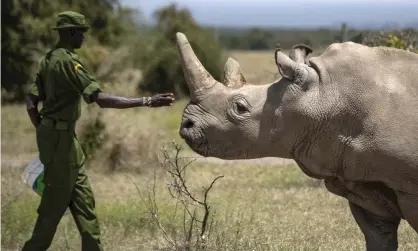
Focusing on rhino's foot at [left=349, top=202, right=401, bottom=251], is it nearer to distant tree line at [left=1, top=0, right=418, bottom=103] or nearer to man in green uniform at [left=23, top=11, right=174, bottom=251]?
man in green uniform at [left=23, top=11, right=174, bottom=251]

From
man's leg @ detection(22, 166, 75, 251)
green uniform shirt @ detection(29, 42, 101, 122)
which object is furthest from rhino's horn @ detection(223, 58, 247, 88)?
man's leg @ detection(22, 166, 75, 251)

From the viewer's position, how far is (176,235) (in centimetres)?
885

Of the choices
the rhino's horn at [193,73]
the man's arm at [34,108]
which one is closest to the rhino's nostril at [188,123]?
the rhino's horn at [193,73]

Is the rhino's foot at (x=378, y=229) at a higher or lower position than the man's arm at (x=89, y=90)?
lower

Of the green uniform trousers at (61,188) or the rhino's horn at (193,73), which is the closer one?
the rhino's horn at (193,73)

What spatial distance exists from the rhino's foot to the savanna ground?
1.43 m

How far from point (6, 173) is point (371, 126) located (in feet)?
28.5

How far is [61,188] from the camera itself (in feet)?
23.5

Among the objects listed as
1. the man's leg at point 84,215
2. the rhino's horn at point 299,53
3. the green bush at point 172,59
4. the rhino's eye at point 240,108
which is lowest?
the green bush at point 172,59

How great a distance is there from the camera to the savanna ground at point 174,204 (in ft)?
28.2

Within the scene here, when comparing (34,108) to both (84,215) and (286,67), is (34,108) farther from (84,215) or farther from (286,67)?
(286,67)

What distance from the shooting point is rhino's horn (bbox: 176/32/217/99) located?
607cm

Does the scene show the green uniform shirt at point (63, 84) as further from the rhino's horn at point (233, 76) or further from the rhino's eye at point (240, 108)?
the rhino's eye at point (240, 108)

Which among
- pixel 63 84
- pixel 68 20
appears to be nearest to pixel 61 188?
pixel 63 84
